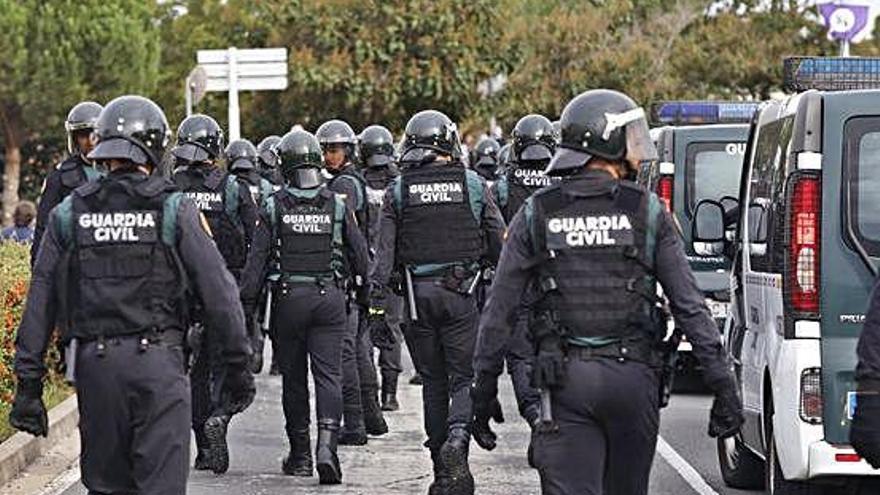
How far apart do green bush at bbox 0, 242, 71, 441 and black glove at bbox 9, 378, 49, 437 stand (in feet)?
14.0

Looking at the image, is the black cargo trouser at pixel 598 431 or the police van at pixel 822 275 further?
the police van at pixel 822 275

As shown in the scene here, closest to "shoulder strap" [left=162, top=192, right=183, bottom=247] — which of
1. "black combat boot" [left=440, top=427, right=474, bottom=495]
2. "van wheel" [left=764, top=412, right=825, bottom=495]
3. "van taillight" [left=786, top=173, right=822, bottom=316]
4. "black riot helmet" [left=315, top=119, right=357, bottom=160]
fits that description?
"van taillight" [left=786, top=173, right=822, bottom=316]

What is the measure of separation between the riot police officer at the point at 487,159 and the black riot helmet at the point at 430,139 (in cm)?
563

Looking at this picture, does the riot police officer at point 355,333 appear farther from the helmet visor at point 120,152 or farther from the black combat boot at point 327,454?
the helmet visor at point 120,152

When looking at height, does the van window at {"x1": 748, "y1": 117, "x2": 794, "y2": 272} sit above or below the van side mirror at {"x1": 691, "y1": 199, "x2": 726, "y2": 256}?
above

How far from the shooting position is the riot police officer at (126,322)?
7453 mm

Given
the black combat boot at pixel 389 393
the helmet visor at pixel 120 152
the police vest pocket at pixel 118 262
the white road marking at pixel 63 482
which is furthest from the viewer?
the black combat boot at pixel 389 393

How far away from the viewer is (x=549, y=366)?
7.14m

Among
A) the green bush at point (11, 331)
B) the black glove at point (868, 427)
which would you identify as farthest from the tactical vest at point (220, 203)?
the black glove at point (868, 427)

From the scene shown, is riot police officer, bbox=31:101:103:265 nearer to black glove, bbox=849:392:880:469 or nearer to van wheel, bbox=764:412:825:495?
van wheel, bbox=764:412:825:495

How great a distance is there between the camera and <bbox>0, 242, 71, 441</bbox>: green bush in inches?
507

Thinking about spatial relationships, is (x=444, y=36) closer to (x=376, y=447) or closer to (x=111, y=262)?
(x=376, y=447)

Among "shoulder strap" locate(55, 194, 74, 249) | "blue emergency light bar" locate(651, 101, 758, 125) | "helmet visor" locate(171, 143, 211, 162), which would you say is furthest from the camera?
"blue emergency light bar" locate(651, 101, 758, 125)

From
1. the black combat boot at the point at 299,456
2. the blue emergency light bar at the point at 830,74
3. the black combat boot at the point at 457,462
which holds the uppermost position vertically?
the blue emergency light bar at the point at 830,74
